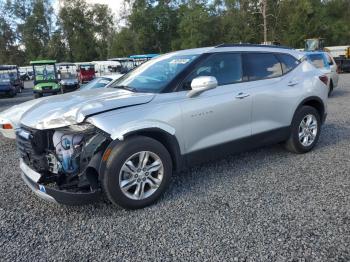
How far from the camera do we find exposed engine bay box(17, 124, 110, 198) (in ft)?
11.9

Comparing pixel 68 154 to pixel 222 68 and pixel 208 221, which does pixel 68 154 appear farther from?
pixel 222 68

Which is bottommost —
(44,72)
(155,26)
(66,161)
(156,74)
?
(66,161)

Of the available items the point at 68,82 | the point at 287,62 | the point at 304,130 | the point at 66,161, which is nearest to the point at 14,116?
the point at 66,161

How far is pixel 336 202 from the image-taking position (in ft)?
12.6

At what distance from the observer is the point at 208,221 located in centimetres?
352

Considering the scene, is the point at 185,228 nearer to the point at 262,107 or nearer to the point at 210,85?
the point at 210,85

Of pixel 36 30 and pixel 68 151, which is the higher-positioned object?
pixel 36 30

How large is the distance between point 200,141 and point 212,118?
0.33 m

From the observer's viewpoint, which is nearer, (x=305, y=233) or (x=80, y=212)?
(x=305, y=233)

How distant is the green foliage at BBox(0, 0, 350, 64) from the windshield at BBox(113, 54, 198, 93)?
173 feet

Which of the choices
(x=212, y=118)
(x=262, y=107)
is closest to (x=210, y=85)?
(x=212, y=118)

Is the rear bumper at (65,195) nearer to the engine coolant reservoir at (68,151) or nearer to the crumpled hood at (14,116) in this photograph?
the engine coolant reservoir at (68,151)

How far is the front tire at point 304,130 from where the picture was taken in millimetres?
5355

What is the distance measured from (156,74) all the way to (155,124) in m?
1.05
